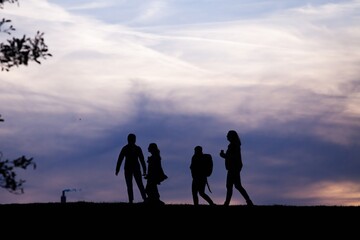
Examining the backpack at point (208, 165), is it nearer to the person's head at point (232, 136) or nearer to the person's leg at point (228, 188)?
the person's leg at point (228, 188)

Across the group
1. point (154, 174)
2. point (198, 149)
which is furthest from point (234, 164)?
point (154, 174)

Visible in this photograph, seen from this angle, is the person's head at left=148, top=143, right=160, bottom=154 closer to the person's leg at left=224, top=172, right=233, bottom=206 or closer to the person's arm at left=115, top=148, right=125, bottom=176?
the person's arm at left=115, top=148, right=125, bottom=176

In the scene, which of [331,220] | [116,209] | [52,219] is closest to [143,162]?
[116,209]

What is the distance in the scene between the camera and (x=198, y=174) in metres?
30.0

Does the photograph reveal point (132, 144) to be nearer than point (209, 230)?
No

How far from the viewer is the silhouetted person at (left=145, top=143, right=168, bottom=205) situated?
1190 inches

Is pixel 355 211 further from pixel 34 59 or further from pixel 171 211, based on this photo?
pixel 34 59

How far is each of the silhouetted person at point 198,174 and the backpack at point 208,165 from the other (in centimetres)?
11

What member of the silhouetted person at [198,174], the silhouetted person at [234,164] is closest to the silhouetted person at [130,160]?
the silhouetted person at [198,174]

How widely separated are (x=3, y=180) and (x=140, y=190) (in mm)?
13172

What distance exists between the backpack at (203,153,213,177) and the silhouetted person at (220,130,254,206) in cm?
83

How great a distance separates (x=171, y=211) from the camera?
84.2 ft

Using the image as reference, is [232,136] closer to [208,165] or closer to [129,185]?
[208,165]

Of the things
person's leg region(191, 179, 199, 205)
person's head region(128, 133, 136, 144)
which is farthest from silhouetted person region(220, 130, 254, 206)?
person's head region(128, 133, 136, 144)
